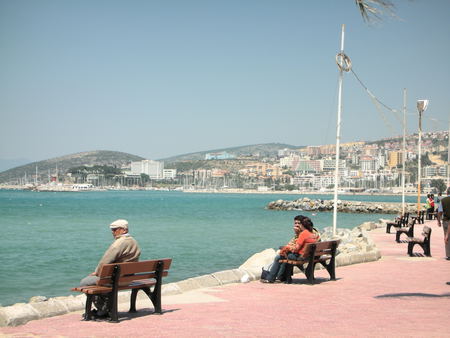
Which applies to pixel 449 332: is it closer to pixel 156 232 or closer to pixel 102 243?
pixel 102 243

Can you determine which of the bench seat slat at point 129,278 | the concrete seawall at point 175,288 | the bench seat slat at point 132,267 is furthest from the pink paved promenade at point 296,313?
the bench seat slat at point 132,267

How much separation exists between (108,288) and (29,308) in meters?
1.00

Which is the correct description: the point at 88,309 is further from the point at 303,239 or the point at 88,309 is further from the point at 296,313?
the point at 303,239

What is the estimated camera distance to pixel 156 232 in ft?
132

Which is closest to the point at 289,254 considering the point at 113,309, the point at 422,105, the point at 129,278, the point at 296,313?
the point at 296,313

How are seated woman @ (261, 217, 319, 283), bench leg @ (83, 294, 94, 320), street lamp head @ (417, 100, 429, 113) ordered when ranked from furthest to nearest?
1. street lamp head @ (417, 100, 429, 113)
2. seated woman @ (261, 217, 319, 283)
3. bench leg @ (83, 294, 94, 320)

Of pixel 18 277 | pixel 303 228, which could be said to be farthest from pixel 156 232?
pixel 303 228

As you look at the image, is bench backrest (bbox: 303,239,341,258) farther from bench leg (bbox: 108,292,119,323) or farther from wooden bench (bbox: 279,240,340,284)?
bench leg (bbox: 108,292,119,323)

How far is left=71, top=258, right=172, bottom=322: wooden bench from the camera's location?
7395 millimetres

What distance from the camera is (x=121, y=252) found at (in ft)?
25.1

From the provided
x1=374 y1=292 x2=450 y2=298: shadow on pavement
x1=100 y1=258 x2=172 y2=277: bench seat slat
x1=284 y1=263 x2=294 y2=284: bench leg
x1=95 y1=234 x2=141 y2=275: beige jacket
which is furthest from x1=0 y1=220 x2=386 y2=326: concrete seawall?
x1=374 y1=292 x2=450 y2=298: shadow on pavement

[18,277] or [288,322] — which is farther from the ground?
[288,322]

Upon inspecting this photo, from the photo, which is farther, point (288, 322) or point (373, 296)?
point (373, 296)

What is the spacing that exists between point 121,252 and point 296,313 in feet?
7.58
